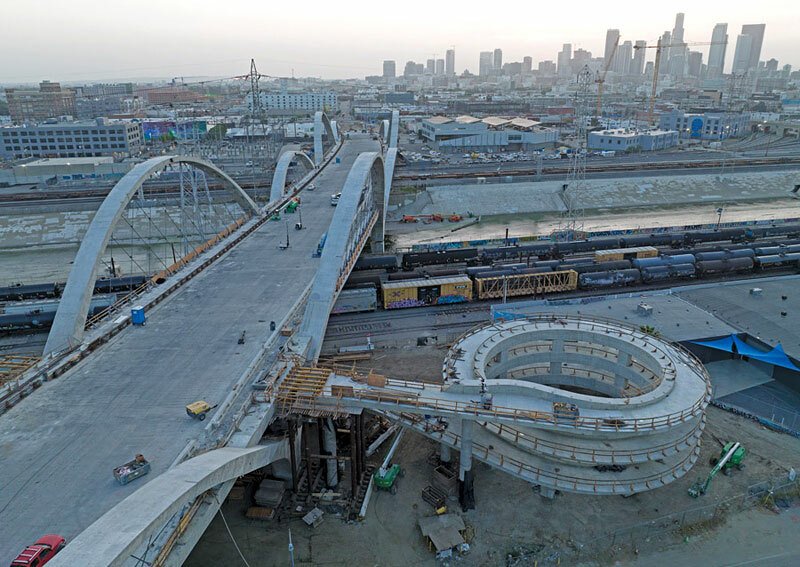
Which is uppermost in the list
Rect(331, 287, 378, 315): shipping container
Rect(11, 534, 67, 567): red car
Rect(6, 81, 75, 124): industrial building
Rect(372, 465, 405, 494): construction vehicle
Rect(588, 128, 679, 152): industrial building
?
Rect(6, 81, 75, 124): industrial building

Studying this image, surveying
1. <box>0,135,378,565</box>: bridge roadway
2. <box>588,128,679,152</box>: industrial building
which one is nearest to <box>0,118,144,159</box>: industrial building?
<box>0,135,378,565</box>: bridge roadway

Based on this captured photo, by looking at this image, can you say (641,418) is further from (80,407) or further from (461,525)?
(80,407)

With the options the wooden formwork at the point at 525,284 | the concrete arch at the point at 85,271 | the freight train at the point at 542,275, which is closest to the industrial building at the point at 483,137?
the freight train at the point at 542,275

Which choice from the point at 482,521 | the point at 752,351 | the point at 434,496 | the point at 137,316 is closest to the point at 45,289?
the point at 137,316

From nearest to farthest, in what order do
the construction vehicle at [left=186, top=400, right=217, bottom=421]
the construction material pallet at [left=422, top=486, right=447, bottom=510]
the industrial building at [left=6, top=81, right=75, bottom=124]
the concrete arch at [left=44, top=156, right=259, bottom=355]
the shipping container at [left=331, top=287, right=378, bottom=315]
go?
the construction vehicle at [left=186, top=400, right=217, bottom=421], the construction material pallet at [left=422, top=486, right=447, bottom=510], the concrete arch at [left=44, top=156, right=259, bottom=355], the shipping container at [left=331, top=287, right=378, bottom=315], the industrial building at [left=6, top=81, right=75, bottom=124]

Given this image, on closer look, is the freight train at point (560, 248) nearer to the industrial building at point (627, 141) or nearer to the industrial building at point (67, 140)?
the industrial building at point (627, 141)

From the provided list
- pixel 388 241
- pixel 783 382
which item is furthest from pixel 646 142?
pixel 783 382

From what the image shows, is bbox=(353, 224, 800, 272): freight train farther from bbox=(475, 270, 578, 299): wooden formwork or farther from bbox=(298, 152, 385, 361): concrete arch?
bbox=(298, 152, 385, 361): concrete arch
